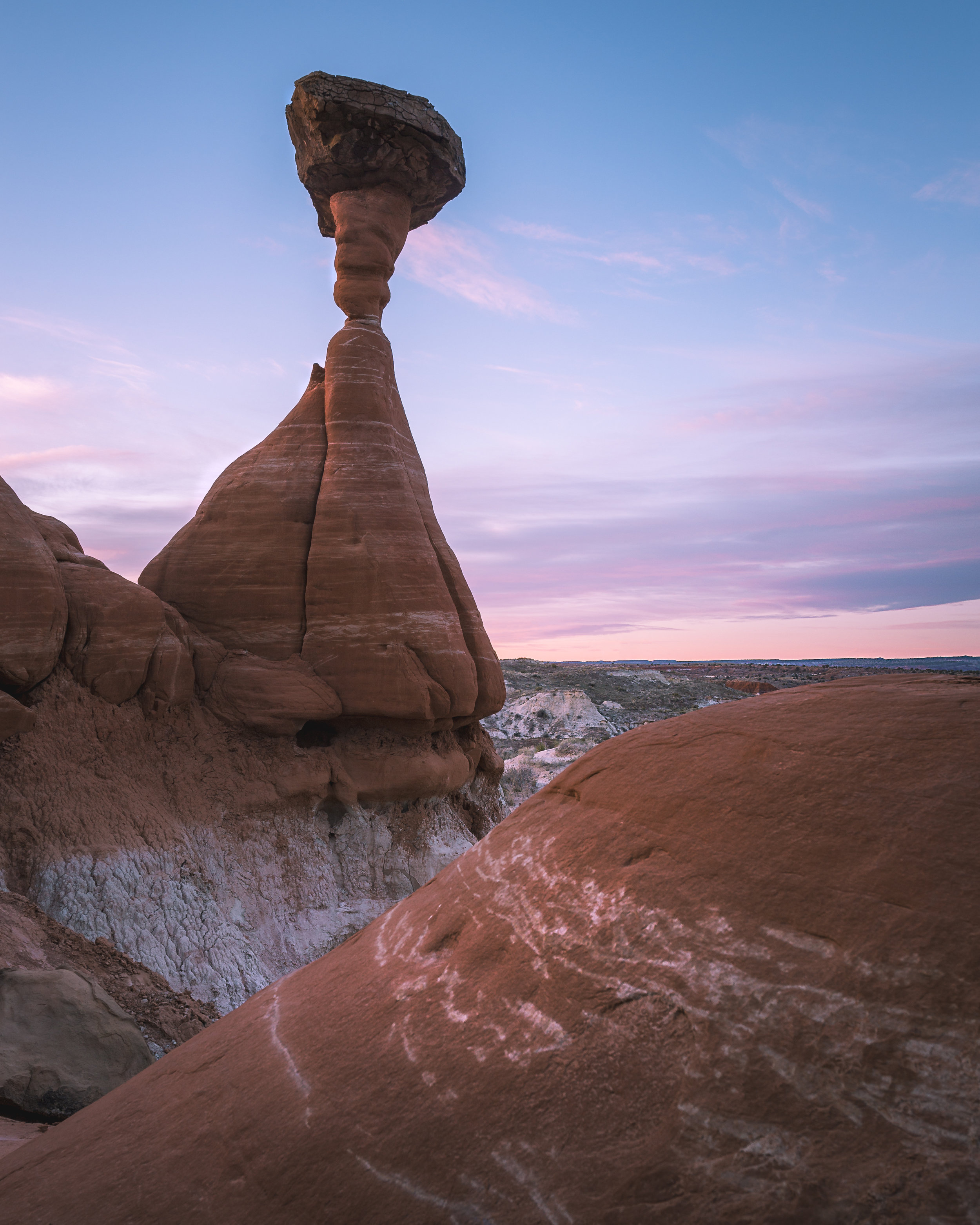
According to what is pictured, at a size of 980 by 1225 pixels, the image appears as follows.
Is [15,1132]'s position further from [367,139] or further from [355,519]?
[367,139]

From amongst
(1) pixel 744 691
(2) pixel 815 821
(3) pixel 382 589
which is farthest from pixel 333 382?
(1) pixel 744 691

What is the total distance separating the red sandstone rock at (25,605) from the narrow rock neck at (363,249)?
280 inches

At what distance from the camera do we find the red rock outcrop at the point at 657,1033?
2416mm

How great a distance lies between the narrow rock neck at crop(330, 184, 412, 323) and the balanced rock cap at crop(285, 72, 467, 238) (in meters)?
0.40

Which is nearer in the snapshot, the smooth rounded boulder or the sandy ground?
the sandy ground

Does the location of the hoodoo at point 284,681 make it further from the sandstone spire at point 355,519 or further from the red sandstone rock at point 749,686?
the red sandstone rock at point 749,686

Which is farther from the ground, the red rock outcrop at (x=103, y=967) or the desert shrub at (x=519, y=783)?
the red rock outcrop at (x=103, y=967)

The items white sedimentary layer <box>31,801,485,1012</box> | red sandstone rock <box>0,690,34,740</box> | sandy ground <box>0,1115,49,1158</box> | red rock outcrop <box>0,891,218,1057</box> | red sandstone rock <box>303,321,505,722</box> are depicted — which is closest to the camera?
sandy ground <box>0,1115,49,1158</box>

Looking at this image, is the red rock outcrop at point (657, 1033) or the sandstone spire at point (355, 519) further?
the sandstone spire at point (355, 519)

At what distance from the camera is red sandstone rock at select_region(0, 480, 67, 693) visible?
8.69m

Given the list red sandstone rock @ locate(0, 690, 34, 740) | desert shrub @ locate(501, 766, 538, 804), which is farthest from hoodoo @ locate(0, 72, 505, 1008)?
desert shrub @ locate(501, 766, 538, 804)

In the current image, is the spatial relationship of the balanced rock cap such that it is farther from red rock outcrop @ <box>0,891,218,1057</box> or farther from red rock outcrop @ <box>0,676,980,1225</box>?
red rock outcrop @ <box>0,676,980,1225</box>

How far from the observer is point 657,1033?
283 centimetres

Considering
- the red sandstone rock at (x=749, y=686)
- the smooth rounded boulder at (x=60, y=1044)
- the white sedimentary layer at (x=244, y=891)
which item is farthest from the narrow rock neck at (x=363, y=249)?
the red sandstone rock at (x=749, y=686)
